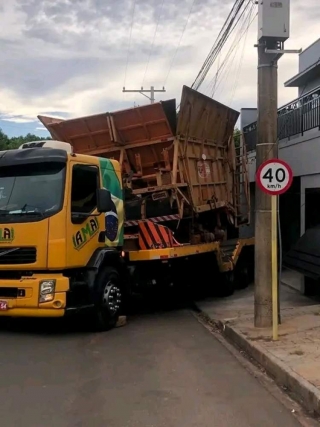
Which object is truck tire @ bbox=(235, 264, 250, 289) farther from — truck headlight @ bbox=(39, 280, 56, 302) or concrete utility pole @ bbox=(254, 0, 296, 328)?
truck headlight @ bbox=(39, 280, 56, 302)

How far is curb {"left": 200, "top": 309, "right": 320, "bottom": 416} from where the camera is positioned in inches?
222

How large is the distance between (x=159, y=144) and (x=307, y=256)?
3.63 meters

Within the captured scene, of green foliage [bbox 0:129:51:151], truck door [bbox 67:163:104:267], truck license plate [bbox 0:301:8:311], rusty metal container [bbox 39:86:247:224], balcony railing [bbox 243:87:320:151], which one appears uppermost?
green foliage [bbox 0:129:51:151]

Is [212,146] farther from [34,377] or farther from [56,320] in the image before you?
[34,377]

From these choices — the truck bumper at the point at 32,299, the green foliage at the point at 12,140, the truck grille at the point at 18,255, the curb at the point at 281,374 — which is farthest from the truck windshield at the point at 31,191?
the green foliage at the point at 12,140

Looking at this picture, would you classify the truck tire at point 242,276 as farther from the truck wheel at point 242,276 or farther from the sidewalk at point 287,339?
the sidewalk at point 287,339

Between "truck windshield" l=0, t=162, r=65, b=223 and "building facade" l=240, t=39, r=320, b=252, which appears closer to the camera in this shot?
"truck windshield" l=0, t=162, r=65, b=223

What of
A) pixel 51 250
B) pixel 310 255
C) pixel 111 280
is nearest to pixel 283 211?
pixel 310 255

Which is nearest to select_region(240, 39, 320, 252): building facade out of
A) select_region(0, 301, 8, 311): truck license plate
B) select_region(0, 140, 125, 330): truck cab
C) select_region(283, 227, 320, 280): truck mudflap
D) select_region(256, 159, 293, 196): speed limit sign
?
select_region(283, 227, 320, 280): truck mudflap

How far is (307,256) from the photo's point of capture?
11.5 meters

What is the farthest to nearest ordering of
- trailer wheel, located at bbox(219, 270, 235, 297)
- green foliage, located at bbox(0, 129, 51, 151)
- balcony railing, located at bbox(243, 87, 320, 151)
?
green foliage, located at bbox(0, 129, 51, 151)
balcony railing, located at bbox(243, 87, 320, 151)
trailer wheel, located at bbox(219, 270, 235, 297)

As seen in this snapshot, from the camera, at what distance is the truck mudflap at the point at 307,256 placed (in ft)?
36.1

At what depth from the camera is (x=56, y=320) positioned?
10.2 m

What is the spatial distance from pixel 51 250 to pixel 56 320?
2168 millimetres
